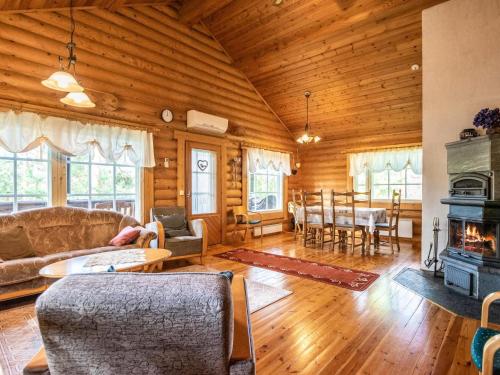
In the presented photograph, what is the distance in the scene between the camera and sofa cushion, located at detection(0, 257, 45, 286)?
2.60 m

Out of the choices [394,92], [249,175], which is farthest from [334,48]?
[249,175]

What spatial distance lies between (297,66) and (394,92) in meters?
1.98

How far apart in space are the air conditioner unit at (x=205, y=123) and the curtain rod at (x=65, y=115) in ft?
2.31

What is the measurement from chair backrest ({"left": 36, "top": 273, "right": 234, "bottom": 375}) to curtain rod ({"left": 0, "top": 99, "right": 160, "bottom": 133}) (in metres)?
3.55

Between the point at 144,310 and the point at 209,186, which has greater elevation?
the point at 209,186

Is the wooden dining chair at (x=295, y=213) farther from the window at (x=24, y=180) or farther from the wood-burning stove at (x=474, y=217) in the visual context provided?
the window at (x=24, y=180)

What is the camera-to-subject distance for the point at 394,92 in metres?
5.37

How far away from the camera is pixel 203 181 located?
546 centimetres

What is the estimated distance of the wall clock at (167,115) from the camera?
4.70 meters

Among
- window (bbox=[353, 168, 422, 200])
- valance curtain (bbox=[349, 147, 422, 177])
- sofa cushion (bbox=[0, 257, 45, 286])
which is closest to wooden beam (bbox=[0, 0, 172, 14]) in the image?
sofa cushion (bbox=[0, 257, 45, 286])

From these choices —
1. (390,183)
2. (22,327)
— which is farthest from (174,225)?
(390,183)

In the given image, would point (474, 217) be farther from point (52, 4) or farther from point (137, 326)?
point (52, 4)

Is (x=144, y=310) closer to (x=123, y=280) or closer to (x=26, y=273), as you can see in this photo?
(x=123, y=280)

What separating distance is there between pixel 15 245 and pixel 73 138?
4.93ft
